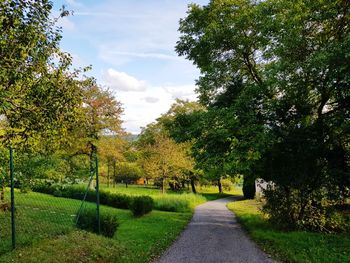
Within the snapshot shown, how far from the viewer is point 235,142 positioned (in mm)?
16266

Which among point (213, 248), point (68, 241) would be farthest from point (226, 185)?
point (68, 241)

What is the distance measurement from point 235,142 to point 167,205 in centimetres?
1253

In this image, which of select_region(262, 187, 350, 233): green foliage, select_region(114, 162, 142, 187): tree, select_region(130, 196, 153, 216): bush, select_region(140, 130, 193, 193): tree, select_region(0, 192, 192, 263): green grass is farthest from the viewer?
select_region(114, 162, 142, 187): tree

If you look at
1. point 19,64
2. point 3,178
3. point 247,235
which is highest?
point 19,64

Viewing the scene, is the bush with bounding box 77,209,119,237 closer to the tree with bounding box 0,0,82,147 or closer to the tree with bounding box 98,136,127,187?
the tree with bounding box 0,0,82,147

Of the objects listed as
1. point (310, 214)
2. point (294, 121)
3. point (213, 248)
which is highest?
point (294, 121)

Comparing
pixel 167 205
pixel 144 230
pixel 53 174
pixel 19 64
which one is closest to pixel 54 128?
pixel 19 64

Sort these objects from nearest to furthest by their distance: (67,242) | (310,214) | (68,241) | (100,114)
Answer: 1. (67,242)
2. (68,241)
3. (310,214)
4. (100,114)

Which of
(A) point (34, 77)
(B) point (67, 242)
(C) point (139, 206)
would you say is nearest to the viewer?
(A) point (34, 77)

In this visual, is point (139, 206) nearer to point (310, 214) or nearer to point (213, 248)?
point (213, 248)

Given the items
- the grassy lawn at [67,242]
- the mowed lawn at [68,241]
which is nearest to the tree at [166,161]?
the mowed lawn at [68,241]

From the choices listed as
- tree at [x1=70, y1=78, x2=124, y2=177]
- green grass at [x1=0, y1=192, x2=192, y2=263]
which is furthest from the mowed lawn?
tree at [x1=70, y1=78, x2=124, y2=177]

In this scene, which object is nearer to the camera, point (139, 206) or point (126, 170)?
point (139, 206)

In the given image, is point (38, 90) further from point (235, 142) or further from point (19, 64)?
point (235, 142)
